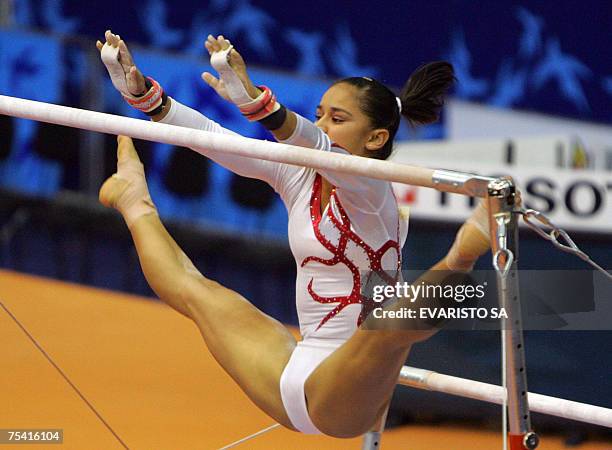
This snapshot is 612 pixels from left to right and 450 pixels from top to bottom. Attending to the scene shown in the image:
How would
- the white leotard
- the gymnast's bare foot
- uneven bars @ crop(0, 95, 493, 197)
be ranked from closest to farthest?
1. uneven bars @ crop(0, 95, 493, 197)
2. the white leotard
3. the gymnast's bare foot

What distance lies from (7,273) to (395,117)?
14.6 ft

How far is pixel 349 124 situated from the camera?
2.79m

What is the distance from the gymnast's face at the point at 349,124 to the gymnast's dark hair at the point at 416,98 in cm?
3

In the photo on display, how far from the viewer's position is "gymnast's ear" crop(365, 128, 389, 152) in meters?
2.81

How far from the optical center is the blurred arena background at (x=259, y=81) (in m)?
6.80

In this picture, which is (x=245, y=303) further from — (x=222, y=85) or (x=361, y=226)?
(x=222, y=85)

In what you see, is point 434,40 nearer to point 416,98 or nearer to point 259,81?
point 259,81

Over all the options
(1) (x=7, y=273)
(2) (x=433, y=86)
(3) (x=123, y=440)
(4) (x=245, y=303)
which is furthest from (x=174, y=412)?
(1) (x=7, y=273)

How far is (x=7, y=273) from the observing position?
6727 mm

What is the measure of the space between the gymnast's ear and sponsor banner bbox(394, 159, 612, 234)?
1.68m

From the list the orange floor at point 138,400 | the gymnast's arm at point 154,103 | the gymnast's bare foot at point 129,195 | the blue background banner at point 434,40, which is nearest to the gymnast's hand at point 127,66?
the gymnast's arm at point 154,103

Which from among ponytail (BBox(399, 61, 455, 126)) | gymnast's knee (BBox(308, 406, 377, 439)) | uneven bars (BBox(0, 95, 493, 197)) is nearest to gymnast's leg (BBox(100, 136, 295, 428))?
gymnast's knee (BBox(308, 406, 377, 439))

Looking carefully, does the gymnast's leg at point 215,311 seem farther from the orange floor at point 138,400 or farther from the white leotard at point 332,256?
the orange floor at point 138,400

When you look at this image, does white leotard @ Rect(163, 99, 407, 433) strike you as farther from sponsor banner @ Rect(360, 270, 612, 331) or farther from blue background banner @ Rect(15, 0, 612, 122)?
blue background banner @ Rect(15, 0, 612, 122)
